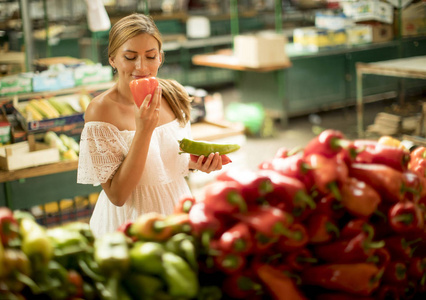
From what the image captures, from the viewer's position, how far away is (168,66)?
11227 mm

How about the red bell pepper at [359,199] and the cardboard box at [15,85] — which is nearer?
the red bell pepper at [359,199]

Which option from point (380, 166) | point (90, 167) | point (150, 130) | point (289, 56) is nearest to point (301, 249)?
point (380, 166)

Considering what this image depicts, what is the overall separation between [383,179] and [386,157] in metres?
0.12

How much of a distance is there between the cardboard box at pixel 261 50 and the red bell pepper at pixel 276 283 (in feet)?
20.6

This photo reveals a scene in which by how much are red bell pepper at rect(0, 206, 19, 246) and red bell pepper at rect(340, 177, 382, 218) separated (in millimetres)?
746

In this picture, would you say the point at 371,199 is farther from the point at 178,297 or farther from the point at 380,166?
the point at 178,297

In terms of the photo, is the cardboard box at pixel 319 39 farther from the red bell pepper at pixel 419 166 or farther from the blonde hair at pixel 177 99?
the red bell pepper at pixel 419 166

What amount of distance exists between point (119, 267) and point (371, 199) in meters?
0.60

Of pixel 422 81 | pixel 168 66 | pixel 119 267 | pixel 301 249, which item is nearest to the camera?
pixel 119 267

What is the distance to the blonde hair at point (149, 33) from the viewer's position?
2023mm

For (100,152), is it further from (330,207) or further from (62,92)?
(62,92)

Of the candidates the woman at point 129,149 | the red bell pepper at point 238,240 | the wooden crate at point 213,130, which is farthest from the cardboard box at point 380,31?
the red bell pepper at point 238,240

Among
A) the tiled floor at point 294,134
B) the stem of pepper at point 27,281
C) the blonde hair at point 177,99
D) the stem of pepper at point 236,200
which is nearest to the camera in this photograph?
the stem of pepper at point 27,281

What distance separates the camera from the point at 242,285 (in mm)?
1118
